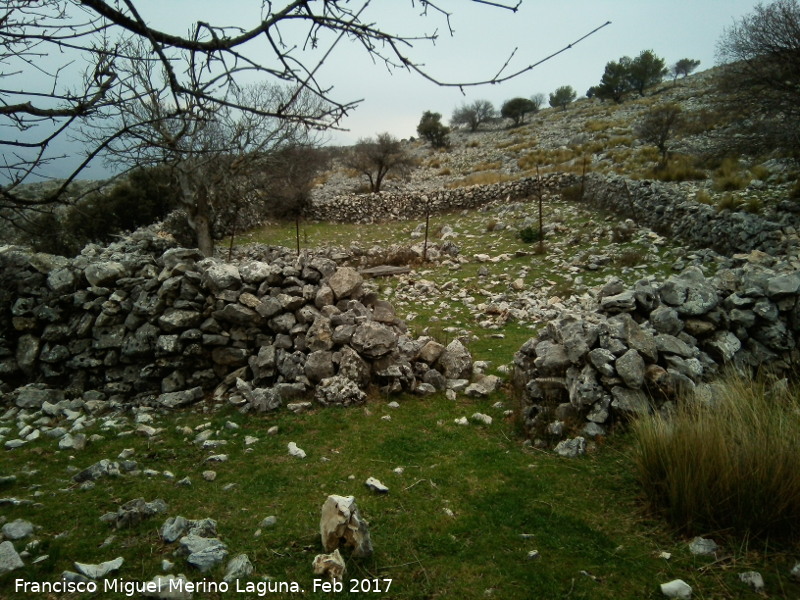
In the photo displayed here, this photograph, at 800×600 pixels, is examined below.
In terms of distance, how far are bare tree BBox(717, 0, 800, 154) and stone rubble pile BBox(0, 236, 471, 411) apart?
418 inches

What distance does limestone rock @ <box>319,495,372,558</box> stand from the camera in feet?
10.2

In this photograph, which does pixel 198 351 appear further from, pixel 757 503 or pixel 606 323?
pixel 757 503

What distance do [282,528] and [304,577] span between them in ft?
1.87

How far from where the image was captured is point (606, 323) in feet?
17.3

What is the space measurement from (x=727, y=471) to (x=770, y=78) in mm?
12912

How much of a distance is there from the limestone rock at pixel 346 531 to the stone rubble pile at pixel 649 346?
94.9 inches

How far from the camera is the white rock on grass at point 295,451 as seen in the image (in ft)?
15.5

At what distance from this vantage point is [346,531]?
3.15 meters

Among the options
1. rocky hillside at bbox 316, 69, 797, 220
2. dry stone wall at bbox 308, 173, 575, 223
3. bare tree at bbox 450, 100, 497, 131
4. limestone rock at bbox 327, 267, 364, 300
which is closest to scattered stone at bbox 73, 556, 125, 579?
limestone rock at bbox 327, 267, 364, 300

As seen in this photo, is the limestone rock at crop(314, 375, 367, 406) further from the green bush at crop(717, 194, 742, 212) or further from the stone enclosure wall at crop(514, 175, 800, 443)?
the green bush at crop(717, 194, 742, 212)

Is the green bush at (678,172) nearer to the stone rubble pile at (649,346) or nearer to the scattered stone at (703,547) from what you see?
the stone rubble pile at (649,346)

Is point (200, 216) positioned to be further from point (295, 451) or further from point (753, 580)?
point (753, 580)

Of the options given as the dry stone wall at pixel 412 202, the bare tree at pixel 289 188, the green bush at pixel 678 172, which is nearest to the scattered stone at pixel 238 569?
the green bush at pixel 678 172

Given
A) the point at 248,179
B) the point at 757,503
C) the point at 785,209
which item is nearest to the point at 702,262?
the point at 785,209
